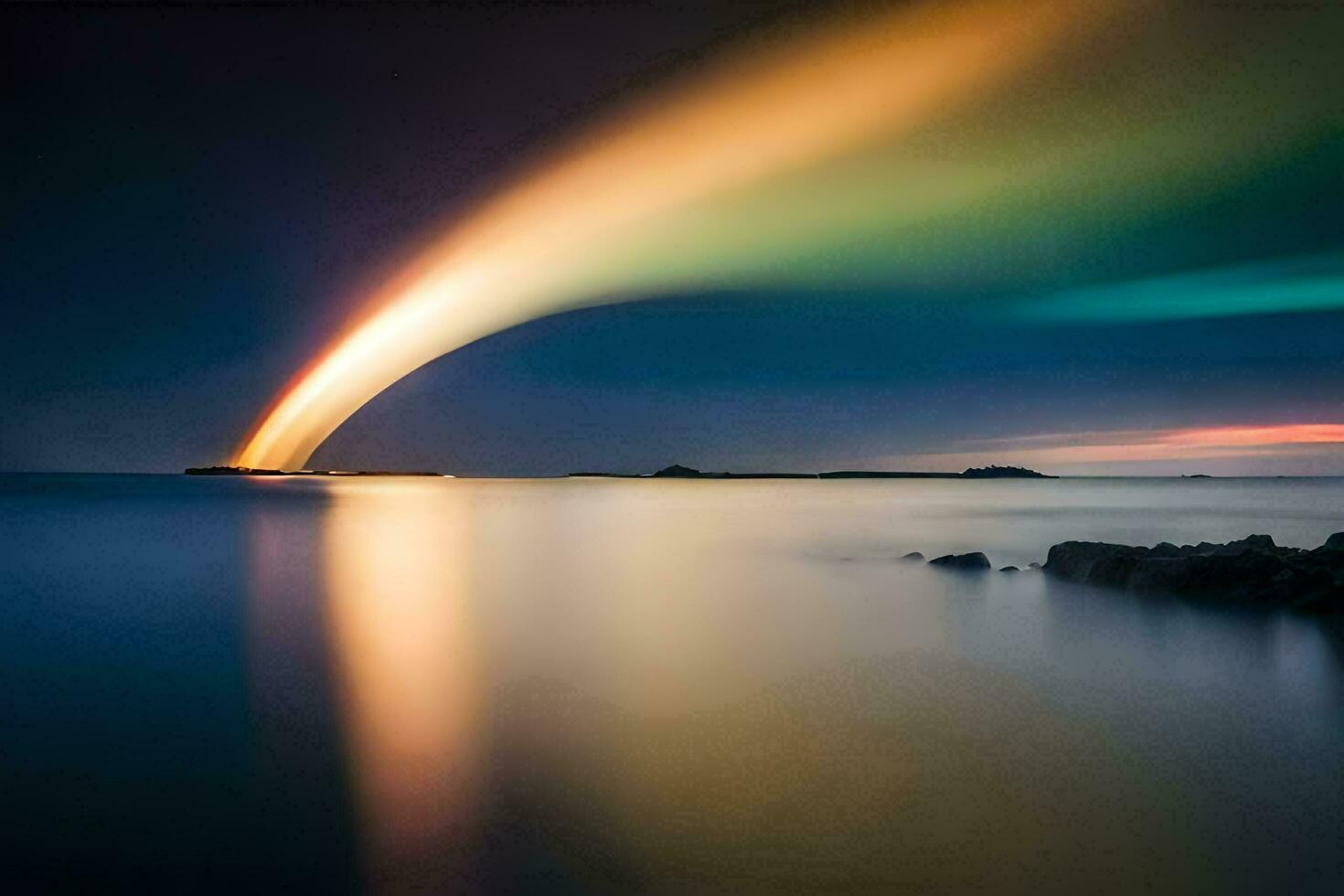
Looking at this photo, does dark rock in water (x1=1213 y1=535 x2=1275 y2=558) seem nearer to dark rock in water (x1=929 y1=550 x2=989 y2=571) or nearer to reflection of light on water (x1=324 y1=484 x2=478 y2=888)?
dark rock in water (x1=929 y1=550 x2=989 y2=571)

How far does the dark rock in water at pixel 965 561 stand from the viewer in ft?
52.0

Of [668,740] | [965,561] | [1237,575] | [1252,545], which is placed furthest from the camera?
[965,561]

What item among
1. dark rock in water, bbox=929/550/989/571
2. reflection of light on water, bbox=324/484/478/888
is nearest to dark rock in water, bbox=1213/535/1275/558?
dark rock in water, bbox=929/550/989/571

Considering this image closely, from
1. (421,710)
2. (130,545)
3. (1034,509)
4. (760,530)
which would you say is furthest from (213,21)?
(1034,509)

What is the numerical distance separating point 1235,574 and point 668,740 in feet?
27.4

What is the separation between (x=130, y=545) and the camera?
21.2m

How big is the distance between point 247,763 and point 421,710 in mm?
1475

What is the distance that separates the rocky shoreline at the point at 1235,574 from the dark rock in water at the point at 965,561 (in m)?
2.22

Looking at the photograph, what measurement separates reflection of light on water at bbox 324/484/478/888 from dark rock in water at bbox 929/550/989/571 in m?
8.59

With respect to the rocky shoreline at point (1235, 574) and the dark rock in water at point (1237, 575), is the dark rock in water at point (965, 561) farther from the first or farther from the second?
the dark rock in water at point (1237, 575)

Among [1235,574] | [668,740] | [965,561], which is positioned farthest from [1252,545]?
[668,740]

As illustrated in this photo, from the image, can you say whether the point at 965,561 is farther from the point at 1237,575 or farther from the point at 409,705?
the point at 409,705

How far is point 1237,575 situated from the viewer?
10.8m

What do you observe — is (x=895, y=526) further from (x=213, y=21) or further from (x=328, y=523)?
(x=213, y=21)
